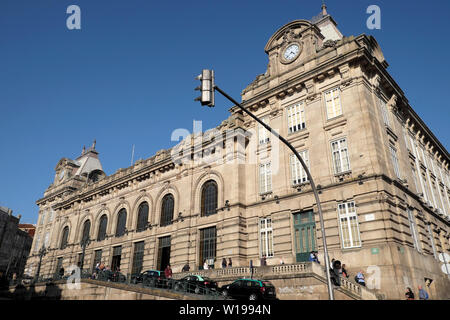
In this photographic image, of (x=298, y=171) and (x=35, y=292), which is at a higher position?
(x=298, y=171)

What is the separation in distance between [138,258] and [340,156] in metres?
24.3

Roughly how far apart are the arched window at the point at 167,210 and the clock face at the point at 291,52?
1874cm

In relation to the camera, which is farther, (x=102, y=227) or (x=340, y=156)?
(x=102, y=227)

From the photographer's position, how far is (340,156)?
24.7m

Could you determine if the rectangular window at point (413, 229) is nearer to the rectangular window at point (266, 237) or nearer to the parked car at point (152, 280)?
the rectangular window at point (266, 237)

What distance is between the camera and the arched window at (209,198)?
3120cm

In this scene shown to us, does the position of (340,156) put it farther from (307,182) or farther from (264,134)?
(264,134)

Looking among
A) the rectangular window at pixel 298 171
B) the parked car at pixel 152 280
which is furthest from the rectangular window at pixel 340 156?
the parked car at pixel 152 280

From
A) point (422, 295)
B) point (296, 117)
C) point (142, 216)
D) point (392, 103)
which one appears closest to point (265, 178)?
point (296, 117)

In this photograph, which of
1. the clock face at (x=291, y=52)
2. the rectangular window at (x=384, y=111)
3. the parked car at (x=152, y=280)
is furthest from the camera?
the clock face at (x=291, y=52)

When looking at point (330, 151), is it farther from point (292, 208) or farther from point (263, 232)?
point (263, 232)

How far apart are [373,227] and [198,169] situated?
1796 centimetres

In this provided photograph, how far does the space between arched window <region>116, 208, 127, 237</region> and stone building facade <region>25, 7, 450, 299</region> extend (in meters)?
0.51
